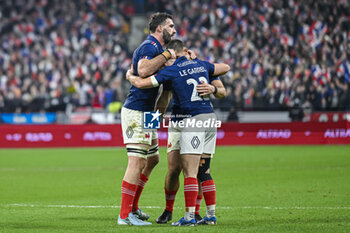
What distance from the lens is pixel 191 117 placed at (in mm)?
7133

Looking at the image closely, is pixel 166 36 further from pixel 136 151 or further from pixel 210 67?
pixel 136 151

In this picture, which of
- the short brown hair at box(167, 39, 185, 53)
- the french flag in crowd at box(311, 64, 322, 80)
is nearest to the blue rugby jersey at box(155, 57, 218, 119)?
the short brown hair at box(167, 39, 185, 53)

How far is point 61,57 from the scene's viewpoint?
101 feet

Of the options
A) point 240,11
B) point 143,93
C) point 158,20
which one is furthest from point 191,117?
point 240,11

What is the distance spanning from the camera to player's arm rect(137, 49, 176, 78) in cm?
712

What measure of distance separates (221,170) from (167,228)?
8.22 metres

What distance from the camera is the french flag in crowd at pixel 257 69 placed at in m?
25.5

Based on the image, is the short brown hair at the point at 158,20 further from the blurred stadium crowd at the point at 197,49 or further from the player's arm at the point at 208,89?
the blurred stadium crowd at the point at 197,49

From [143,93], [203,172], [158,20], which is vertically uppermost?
[158,20]

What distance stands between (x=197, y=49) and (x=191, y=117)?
21.7 meters

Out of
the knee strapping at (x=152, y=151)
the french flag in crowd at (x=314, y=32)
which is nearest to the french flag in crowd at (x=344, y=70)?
the french flag in crowd at (x=314, y=32)

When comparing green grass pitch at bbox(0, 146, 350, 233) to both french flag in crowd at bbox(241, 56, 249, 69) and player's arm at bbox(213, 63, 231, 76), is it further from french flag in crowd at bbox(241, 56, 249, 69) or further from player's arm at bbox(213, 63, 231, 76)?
french flag in crowd at bbox(241, 56, 249, 69)

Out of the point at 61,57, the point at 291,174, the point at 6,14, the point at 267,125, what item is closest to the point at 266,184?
the point at 291,174

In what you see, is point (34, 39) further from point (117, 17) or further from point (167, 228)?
point (167, 228)
